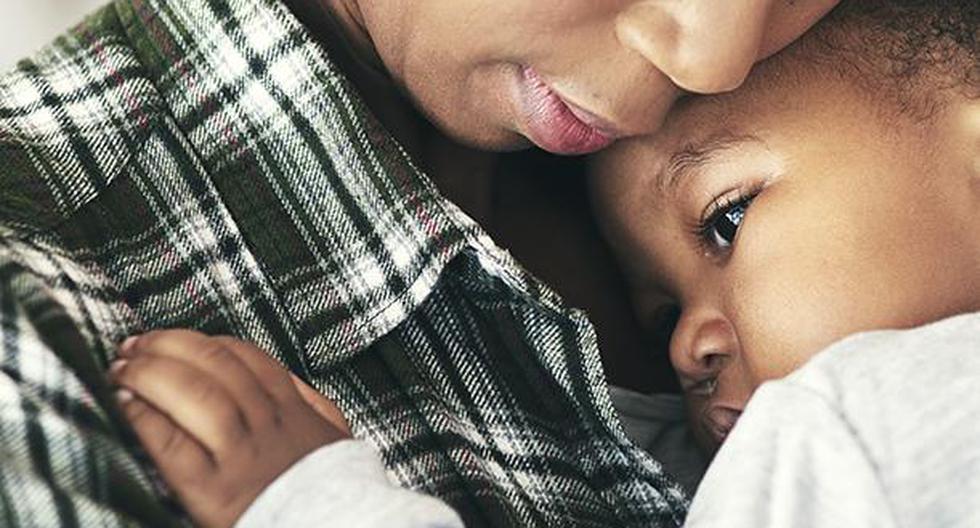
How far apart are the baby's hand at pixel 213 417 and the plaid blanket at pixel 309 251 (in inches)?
3.1

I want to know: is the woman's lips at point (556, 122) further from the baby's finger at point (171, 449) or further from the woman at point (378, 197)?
the baby's finger at point (171, 449)

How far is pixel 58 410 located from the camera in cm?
64

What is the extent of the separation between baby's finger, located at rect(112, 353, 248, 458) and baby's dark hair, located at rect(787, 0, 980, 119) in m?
0.47

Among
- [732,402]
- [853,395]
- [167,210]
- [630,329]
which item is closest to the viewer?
[853,395]

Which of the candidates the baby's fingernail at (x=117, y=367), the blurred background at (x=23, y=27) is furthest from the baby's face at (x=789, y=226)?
the blurred background at (x=23, y=27)

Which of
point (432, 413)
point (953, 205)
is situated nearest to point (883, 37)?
point (953, 205)

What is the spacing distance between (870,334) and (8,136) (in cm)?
48

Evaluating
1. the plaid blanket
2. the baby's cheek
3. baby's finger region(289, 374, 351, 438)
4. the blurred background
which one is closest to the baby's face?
the baby's cheek

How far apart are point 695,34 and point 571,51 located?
71 millimetres

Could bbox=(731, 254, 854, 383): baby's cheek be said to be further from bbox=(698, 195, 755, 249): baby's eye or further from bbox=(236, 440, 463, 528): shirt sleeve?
bbox=(236, 440, 463, 528): shirt sleeve

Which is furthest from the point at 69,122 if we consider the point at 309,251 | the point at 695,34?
the point at 695,34

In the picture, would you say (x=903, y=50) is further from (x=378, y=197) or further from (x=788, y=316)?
(x=378, y=197)

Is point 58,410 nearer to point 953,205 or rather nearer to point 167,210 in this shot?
point 167,210

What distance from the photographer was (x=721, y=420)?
99 centimetres
